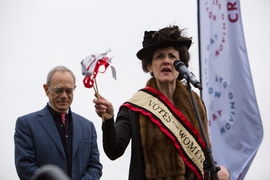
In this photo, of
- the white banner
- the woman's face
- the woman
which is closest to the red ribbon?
the woman

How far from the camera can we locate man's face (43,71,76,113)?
5.81m

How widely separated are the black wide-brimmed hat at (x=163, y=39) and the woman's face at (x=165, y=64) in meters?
0.05

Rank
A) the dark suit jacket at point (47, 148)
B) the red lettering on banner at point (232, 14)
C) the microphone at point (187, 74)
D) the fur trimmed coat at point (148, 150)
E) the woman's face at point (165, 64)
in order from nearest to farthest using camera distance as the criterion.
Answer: the microphone at point (187, 74), the fur trimmed coat at point (148, 150), the woman's face at point (165, 64), the dark suit jacket at point (47, 148), the red lettering on banner at point (232, 14)

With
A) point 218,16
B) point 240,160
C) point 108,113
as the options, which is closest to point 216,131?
point 240,160

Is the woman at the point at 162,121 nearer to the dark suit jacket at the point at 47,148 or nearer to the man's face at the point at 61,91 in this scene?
the man's face at the point at 61,91

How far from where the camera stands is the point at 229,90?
927 centimetres

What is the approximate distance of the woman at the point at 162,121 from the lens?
4.97 meters

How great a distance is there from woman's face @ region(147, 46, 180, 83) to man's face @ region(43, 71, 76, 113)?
89 cm

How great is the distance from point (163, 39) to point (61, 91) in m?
1.11

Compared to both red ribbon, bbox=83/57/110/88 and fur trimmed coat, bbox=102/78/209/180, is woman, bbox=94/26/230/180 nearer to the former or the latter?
fur trimmed coat, bbox=102/78/209/180

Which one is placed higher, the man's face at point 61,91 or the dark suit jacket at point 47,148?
the man's face at point 61,91

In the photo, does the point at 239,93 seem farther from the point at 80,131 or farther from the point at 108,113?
the point at 108,113

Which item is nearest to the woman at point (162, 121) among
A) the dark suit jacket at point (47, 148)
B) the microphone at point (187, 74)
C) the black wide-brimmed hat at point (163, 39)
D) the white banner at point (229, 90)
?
the black wide-brimmed hat at point (163, 39)

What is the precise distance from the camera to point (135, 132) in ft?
16.5
